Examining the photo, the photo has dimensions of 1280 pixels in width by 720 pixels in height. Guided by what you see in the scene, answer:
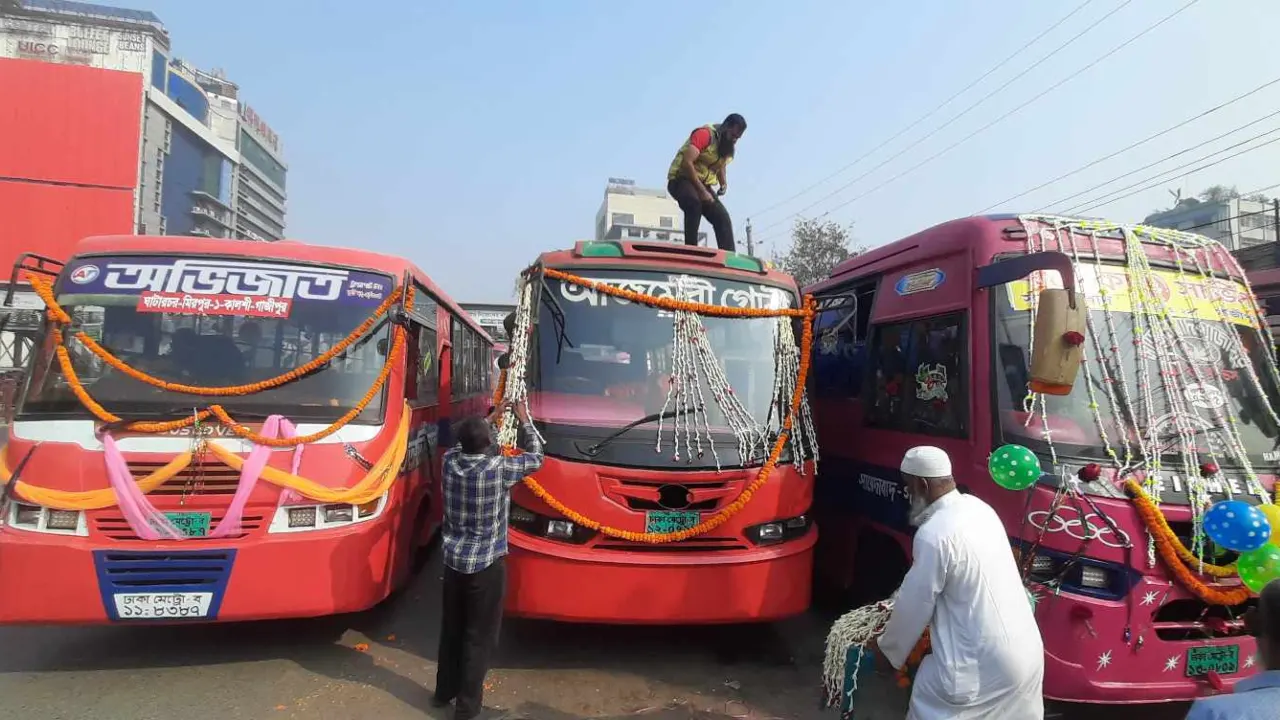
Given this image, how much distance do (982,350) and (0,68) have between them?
217 feet

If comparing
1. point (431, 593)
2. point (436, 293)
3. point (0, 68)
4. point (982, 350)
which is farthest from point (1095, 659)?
point (0, 68)

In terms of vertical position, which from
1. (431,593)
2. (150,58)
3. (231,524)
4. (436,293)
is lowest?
(431,593)

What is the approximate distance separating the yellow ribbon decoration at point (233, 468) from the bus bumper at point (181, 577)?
202 millimetres

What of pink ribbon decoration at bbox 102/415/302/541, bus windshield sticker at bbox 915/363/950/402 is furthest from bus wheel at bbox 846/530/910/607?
pink ribbon decoration at bbox 102/415/302/541

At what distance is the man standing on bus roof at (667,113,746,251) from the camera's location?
704cm

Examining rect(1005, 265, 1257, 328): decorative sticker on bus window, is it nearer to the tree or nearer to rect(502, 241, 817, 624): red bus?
rect(502, 241, 817, 624): red bus

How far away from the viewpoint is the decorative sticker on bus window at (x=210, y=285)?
4688 mm

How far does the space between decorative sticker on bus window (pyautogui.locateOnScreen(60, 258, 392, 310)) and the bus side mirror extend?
426 cm

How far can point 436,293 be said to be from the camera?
6855mm

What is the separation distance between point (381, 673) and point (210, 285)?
2836 mm

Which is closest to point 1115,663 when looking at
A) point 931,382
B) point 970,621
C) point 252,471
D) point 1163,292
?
point 970,621

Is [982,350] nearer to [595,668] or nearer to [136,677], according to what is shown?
[595,668]

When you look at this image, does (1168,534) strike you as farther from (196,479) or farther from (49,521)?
(49,521)

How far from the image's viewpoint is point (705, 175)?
7.22 m
